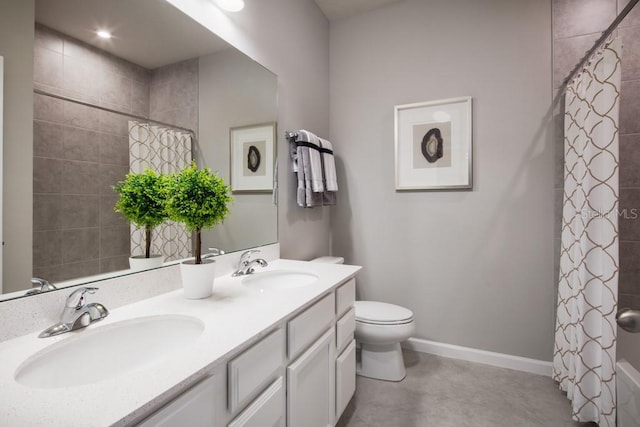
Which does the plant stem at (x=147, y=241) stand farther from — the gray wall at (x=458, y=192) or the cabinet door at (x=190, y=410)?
the gray wall at (x=458, y=192)

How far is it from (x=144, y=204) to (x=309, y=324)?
75 centimetres

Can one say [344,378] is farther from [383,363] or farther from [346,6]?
[346,6]

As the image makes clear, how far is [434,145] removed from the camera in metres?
2.37

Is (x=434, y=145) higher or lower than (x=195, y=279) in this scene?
higher

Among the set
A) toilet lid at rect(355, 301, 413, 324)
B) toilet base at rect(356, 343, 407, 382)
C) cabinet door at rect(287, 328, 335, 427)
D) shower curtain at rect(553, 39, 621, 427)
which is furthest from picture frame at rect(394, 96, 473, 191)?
cabinet door at rect(287, 328, 335, 427)

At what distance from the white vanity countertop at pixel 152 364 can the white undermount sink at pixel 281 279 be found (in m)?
0.27

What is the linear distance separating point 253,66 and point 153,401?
5.50 feet

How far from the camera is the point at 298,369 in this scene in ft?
3.67

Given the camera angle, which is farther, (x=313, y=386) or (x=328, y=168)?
(x=328, y=168)

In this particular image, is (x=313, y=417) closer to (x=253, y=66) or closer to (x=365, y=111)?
(x=253, y=66)

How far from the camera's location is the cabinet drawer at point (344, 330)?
1.50 meters

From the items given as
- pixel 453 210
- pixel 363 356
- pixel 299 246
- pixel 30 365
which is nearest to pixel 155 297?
pixel 30 365

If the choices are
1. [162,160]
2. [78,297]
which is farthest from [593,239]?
[78,297]

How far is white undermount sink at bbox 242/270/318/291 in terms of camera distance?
1.59m
